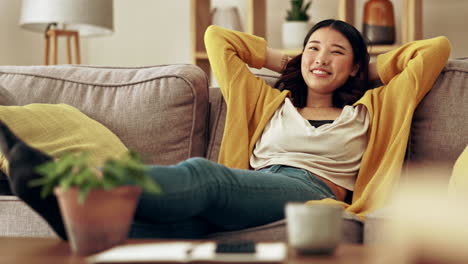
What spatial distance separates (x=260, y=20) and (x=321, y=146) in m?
1.65

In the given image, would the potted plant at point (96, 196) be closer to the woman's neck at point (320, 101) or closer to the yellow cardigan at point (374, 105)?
the yellow cardigan at point (374, 105)

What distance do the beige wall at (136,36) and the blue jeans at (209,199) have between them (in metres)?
2.15

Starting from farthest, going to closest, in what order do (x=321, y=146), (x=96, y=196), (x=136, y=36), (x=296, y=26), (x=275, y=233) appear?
1. (x=136, y=36)
2. (x=296, y=26)
3. (x=321, y=146)
4. (x=275, y=233)
5. (x=96, y=196)

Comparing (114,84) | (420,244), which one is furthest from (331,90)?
(420,244)

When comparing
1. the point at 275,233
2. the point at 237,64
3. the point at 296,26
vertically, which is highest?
the point at 296,26

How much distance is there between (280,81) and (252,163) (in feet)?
1.10

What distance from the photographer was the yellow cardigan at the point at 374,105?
1745 mm

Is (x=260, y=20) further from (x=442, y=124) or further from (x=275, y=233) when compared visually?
(x=275, y=233)

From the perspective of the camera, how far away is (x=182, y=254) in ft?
2.67

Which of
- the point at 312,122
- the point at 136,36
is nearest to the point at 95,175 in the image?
the point at 312,122

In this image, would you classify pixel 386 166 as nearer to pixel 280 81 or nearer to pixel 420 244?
pixel 280 81

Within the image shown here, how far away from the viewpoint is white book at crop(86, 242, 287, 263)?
2.58 ft

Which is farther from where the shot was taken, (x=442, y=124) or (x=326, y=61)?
(x=326, y=61)

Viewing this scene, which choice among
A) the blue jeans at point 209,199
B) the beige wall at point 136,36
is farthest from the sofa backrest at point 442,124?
the beige wall at point 136,36
